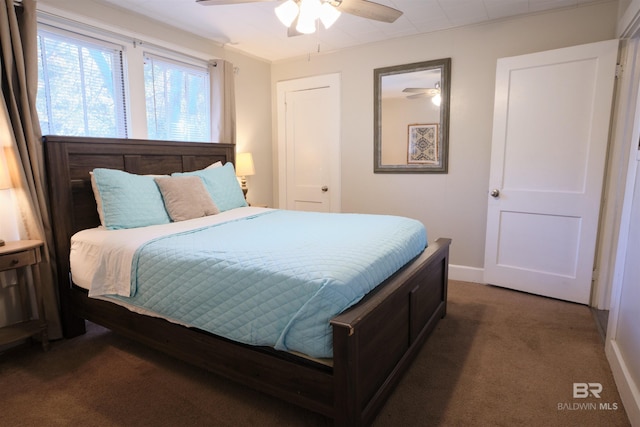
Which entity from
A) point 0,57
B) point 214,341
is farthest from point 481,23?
point 0,57

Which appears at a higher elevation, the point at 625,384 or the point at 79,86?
the point at 79,86

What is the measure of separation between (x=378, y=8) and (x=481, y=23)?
168cm

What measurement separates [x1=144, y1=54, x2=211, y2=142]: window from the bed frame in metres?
0.34

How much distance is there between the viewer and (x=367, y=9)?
2.15 meters

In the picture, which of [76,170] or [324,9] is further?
[76,170]

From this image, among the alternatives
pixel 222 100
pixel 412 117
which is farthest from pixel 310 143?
pixel 412 117

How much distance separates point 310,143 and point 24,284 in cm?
301

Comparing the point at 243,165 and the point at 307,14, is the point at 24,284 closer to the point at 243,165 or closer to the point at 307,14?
the point at 243,165

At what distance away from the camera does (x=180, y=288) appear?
1.83 m

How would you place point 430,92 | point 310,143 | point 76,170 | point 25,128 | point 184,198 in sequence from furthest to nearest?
point 310,143
point 430,92
point 184,198
point 76,170
point 25,128

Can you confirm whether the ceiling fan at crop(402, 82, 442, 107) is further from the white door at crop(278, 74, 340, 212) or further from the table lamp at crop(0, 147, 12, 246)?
the table lamp at crop(0, 147, 12, 246)

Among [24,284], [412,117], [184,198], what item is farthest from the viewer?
[412,117]

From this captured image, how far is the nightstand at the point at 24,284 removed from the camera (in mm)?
2125

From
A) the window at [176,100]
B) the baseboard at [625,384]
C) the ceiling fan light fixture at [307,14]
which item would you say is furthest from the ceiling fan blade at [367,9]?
the baseboard at [625,384]
